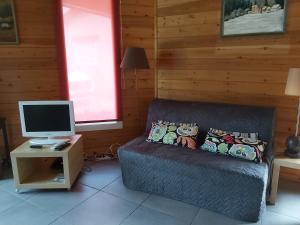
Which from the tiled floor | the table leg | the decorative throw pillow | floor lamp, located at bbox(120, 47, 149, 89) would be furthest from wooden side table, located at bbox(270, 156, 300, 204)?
floor lamp, located at bbox(120, 47, 149, 89)

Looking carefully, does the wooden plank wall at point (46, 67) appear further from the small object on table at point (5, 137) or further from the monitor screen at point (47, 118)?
the monitor screen at point (47, 118)

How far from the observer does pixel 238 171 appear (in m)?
1.98

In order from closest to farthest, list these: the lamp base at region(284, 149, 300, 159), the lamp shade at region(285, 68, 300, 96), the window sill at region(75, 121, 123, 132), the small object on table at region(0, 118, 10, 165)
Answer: the lamp shade at region(285, 68, 300, 96) < the lamp base at region(284, 149, 300, 159) < the small object on table at region(0, 118, 10, 165) < the window sill at region(75, 121, 123, 132)

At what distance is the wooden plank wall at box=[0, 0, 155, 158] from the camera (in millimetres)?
2859

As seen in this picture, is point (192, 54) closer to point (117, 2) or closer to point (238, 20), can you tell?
point (238, 20)

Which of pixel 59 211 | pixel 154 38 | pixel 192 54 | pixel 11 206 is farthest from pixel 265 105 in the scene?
pixel 11 206

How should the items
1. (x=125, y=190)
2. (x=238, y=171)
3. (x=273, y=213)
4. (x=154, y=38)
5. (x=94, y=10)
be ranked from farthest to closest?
(x=154, y=38) < (x=94, y=10) < (x=125, y=190) < (x=273, y=213) < (x=238, y=171)

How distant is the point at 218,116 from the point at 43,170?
6.61 ft

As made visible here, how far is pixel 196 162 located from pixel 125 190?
83cm

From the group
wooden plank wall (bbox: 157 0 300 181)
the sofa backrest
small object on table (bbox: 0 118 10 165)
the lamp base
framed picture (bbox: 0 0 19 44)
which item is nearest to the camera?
the lamp base

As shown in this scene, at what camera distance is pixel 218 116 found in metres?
2.57

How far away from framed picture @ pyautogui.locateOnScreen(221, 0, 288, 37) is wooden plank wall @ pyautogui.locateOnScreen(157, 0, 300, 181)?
0.20ft

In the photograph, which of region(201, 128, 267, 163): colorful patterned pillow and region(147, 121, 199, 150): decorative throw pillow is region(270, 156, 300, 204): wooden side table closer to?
region(201, 128, 267, 163): colorful patterned pillow

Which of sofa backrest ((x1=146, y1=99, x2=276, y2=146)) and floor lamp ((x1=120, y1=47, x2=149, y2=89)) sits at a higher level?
floor lamp ((x1=120, y1=47, x2=149, y2=89))
